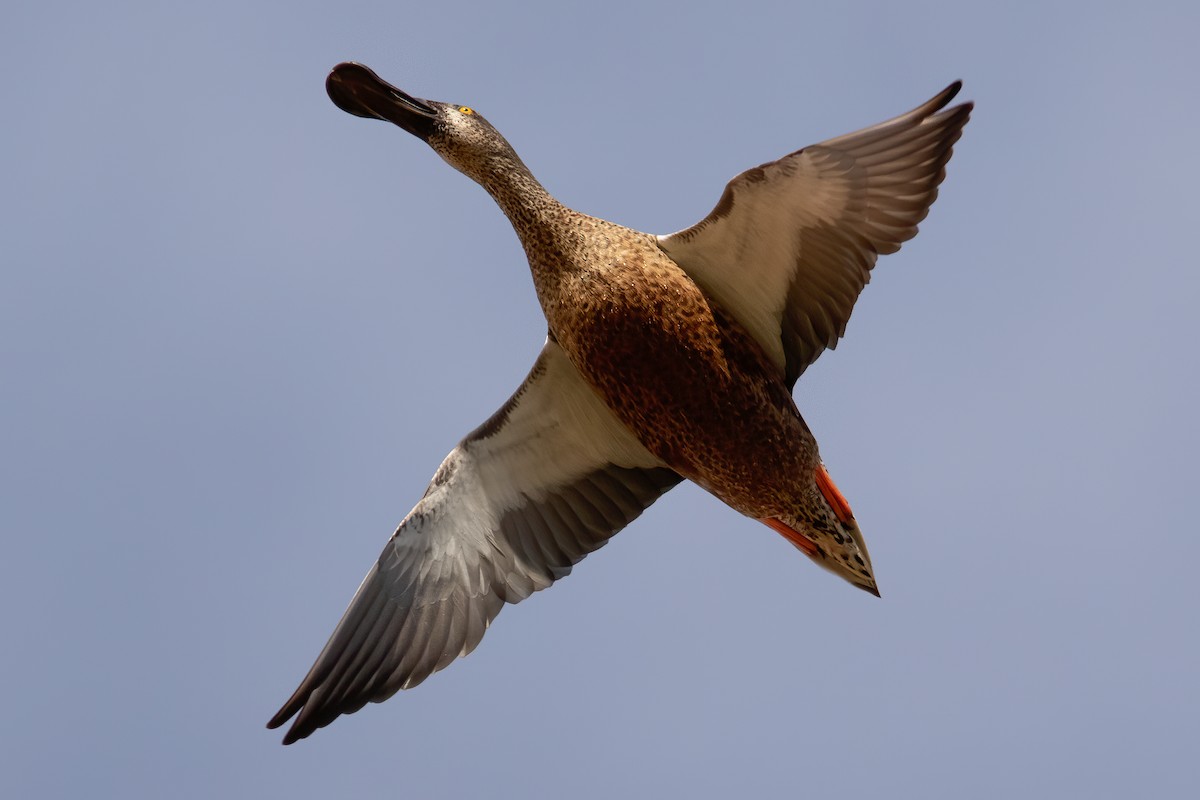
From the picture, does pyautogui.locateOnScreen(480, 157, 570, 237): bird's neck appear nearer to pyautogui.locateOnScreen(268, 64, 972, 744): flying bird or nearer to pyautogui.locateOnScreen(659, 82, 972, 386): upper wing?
pyautogui.locateOnScreen(268, 64, 972, 744): flying bird

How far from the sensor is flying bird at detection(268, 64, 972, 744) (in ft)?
27.9

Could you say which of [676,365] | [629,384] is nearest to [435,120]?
[629,384]

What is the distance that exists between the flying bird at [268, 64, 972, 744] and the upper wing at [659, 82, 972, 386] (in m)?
0.01

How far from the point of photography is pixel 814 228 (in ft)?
28.3

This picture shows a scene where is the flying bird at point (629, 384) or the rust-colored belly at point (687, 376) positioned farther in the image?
the rust-colored belly at point (687, 376)

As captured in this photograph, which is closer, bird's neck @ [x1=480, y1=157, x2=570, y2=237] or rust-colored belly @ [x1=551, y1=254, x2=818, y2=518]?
rust-colored belly @ [x1=551, y1=254, x2=818, y2=518]

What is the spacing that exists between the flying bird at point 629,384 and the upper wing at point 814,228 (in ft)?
0.04

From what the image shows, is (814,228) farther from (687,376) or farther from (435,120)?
(435,120)

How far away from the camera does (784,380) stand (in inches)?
359

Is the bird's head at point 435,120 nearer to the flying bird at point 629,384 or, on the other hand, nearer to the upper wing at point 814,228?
the flying bird at point 629,384

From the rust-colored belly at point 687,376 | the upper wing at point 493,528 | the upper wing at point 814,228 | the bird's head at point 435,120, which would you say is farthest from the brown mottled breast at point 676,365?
the bird's head at point 435,120

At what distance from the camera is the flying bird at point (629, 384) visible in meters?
8.51

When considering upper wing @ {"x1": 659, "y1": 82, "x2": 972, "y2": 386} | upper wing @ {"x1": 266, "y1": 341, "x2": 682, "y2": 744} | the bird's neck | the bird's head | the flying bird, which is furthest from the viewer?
upper wing @ {"x1": 266, "y1": 341, "x2": 682, "y2": 744}

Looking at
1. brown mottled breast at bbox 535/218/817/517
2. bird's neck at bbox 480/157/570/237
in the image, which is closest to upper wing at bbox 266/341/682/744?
brown mottled breast at bbox 535/218/817/517
